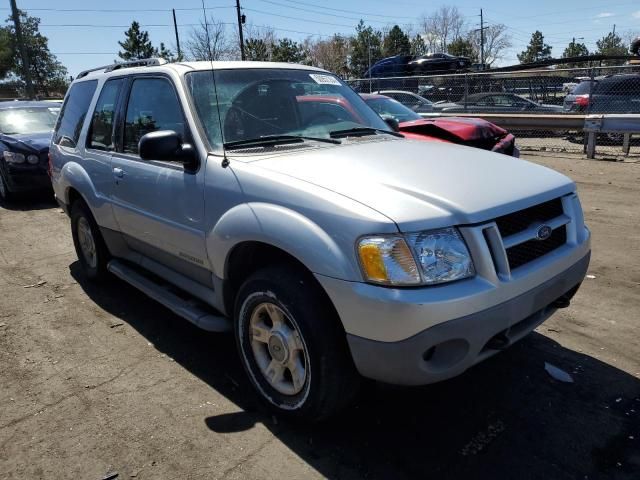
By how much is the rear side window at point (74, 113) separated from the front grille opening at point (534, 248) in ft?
12.8

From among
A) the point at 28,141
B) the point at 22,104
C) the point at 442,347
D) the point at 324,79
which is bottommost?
the point at 442,347

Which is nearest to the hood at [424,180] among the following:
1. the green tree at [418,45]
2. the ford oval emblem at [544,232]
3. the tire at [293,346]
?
the ford oval emblem at [544,232]

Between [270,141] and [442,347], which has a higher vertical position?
[270,141]

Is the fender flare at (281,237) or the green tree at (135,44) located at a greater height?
the green tree at (135,44)

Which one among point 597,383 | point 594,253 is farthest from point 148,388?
point 594,253

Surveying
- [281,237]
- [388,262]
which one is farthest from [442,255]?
[281,237]

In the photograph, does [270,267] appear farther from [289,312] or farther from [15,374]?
[15,374]

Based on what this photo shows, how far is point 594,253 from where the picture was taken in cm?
539

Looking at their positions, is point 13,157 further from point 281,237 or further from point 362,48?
point 362,48

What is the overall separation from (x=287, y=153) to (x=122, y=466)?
187 cm

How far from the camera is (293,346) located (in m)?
2.77

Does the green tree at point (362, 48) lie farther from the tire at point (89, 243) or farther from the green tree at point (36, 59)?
the tire at point (89, 243)

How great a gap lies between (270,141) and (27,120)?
8419mm

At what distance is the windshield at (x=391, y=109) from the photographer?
9.69m
